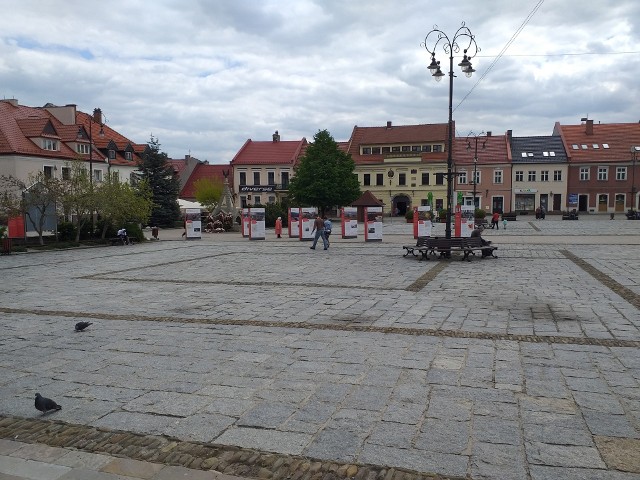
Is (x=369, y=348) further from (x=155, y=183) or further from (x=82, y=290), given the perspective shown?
(x=155, y=183)

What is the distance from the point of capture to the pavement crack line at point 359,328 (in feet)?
24.3

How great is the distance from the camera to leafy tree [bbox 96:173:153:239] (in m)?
28.5

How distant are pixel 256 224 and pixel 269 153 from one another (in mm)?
44128

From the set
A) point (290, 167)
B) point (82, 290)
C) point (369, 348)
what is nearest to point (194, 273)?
point (82, 290)

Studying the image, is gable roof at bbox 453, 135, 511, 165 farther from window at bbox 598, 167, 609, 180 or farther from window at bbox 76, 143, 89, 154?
window at bbox 76, 143, 89, 154

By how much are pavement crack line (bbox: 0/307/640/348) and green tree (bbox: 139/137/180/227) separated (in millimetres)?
39779

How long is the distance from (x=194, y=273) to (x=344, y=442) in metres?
12.3

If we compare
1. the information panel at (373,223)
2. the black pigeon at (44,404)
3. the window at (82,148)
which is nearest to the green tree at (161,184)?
the window at (82,148)

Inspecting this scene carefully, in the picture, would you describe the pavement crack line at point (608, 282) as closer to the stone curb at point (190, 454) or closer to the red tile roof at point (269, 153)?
the stone curb at point (190, 454)

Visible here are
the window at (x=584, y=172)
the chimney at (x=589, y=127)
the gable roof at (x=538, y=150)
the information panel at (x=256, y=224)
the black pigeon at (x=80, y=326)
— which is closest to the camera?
the black pigeon at (x=80, y=326)

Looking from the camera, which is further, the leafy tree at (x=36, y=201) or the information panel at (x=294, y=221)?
the information panel at (x=294, y=221)

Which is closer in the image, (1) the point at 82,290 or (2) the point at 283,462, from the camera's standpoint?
(2) the point at 283,462

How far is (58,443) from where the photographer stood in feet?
15.1

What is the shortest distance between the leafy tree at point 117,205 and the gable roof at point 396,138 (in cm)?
4368
